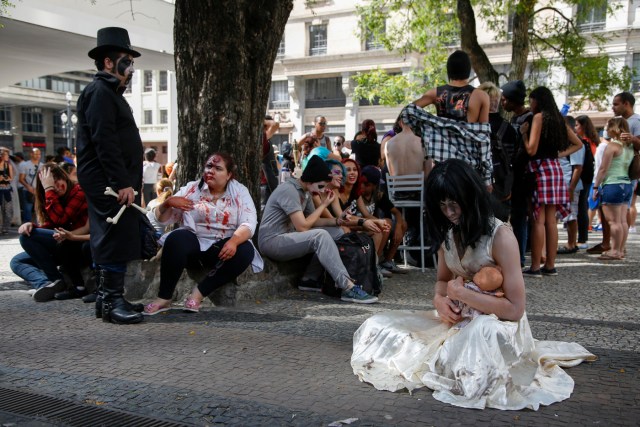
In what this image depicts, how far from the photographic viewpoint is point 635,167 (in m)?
8.53

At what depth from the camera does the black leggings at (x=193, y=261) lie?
5.26 metres

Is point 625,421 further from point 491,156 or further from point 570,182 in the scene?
point 570,182

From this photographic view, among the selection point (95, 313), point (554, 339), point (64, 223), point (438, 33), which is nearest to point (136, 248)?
point (95, 313)

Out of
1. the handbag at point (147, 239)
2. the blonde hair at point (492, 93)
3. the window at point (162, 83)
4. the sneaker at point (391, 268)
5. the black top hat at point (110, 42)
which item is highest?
the window at point (162, 83)

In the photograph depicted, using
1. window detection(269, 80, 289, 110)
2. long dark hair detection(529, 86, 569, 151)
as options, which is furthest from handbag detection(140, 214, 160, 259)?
window detection(269, 80, 289, 110)

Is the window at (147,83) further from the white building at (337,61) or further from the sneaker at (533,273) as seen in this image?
the sneaker at (533,273)

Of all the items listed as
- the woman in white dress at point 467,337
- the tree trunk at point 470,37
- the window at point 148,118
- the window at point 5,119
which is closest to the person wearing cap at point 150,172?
the tree trunk at point 470,37

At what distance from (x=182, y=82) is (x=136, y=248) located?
6.01 feet

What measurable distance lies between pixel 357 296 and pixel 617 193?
4.73 metres

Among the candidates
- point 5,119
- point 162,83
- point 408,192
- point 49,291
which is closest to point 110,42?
point 49,291

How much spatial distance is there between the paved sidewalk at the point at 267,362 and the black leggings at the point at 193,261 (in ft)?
0.82

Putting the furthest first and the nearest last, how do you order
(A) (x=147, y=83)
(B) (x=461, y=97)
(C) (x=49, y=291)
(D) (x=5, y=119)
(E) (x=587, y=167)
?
(D) (x=5, y=119) → (A) (x=147, y=83) → (E) (x=587, y=167) → (B) (x=461, y=97) → (C) (x=49, y=291)

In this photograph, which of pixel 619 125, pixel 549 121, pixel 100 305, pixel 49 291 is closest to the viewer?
pixel 100 305

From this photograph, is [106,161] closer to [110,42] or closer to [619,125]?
[110,42]
